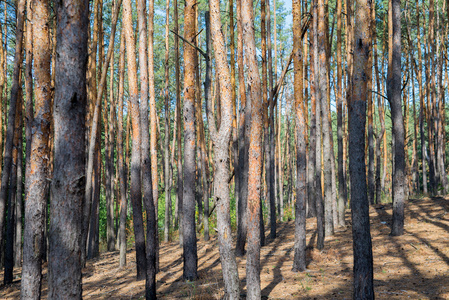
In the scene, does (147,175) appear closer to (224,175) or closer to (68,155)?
(224,175)

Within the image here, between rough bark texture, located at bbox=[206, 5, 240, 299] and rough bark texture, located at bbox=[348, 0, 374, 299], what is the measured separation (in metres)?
1.79

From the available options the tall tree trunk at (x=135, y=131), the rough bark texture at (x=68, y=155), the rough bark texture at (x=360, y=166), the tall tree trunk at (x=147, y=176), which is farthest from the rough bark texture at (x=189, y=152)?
the rough bark texture at (x=68, y=155)

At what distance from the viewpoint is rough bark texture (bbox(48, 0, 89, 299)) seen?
118 inches

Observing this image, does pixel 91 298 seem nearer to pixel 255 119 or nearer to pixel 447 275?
pixel 255 119

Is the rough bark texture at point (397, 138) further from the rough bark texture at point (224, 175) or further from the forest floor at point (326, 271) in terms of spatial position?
the rough bark texture at point (224, 175)

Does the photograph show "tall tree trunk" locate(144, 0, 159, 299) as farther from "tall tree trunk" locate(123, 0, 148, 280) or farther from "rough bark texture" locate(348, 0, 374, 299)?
"rough bark texture" locate(348, 0, 374, 299)

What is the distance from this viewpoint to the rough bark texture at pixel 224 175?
17.3ft

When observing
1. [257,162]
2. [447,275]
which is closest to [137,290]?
[257,162]

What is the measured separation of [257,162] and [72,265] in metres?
3.25

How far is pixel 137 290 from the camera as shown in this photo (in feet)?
26.1

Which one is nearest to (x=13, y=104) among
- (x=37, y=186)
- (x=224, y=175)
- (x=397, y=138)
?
(x=37, y=186)

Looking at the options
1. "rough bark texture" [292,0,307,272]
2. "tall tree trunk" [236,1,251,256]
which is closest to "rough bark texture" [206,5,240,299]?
"rough bark texture" [292,0,307,272]

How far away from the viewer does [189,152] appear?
305 inches

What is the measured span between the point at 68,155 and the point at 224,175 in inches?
108
